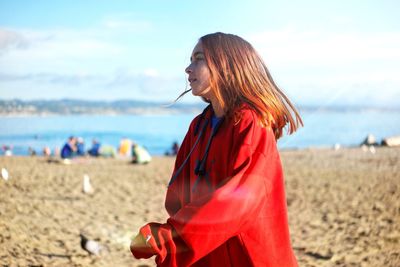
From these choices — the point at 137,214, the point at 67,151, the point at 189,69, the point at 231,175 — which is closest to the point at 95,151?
the point at 67,151

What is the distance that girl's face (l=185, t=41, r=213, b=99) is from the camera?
8.10 feet

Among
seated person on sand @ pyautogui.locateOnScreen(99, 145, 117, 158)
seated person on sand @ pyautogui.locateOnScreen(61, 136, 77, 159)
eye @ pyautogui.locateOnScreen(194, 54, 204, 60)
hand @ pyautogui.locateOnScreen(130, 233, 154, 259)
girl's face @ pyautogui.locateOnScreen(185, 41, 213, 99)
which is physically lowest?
seated person on sand @ pyautogui.locateOnScreen(99, 145, 117, 158)

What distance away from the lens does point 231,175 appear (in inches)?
89.4

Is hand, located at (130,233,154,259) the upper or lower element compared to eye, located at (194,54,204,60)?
lower

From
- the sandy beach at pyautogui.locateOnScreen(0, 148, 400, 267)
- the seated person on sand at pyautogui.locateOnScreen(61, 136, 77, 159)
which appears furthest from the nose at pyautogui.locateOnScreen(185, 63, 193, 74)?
the seated person on sand at pyautogui.locateOnScreen(61, 136, 77, 159)

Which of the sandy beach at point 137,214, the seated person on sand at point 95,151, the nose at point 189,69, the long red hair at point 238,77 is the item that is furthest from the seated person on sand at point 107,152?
the long red hair at point 238,77

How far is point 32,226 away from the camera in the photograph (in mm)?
6809

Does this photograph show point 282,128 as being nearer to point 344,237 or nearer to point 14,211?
point 344,237

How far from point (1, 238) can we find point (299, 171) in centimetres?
933

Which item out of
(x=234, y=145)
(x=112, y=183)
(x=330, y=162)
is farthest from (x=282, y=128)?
(x=330, y=162)

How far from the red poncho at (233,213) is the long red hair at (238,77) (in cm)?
10

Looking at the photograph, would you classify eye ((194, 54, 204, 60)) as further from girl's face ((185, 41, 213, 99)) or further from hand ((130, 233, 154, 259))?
hand ((130, 233, 154, 259))

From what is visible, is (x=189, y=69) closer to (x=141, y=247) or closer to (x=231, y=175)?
(x=231, y=175)

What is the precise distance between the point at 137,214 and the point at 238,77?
643 cm
